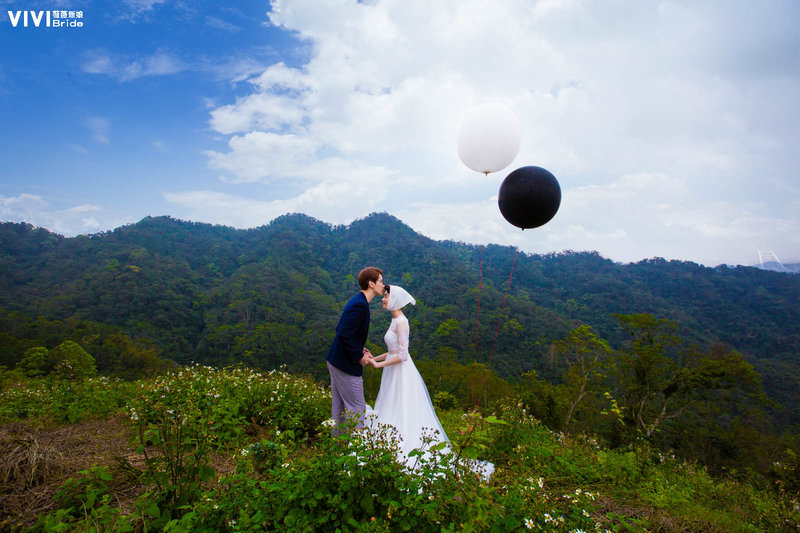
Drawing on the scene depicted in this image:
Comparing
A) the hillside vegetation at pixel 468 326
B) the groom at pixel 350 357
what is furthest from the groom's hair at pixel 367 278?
the hillside vegetation at pixel 468 326

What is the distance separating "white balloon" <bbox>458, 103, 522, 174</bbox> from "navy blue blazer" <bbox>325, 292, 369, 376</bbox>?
236 centimetres

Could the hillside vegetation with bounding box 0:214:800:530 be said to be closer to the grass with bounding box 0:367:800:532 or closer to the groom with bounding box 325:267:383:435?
the grass with bounding box 0:367:800:532

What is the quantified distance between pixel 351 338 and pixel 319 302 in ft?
142

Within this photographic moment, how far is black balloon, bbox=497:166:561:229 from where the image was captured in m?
3.85

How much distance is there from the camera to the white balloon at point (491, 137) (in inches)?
165

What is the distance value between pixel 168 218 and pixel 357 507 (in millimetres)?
89264

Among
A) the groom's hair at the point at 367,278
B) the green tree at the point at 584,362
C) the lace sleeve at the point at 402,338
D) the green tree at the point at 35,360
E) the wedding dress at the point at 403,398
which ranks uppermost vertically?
the groom's hair at the point at 367,278

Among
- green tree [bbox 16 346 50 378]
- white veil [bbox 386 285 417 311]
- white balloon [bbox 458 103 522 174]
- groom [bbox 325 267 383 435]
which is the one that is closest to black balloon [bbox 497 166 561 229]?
white balloon [bbox 458 103 522 174]

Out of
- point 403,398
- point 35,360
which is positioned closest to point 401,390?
point 403,398

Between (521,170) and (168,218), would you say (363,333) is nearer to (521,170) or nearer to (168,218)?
(521,170)

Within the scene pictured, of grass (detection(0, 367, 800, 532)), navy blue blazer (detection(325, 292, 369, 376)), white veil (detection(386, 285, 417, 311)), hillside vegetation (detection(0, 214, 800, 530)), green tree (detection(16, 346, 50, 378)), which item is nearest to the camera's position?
grass (detection(0, 367, 800, 532))

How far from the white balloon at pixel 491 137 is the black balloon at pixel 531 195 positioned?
0.42 m

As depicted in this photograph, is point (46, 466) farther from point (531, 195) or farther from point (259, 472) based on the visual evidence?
point (531, 195)

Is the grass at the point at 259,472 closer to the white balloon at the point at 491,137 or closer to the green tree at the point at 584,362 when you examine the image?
the white balloon at the point at 491,137
